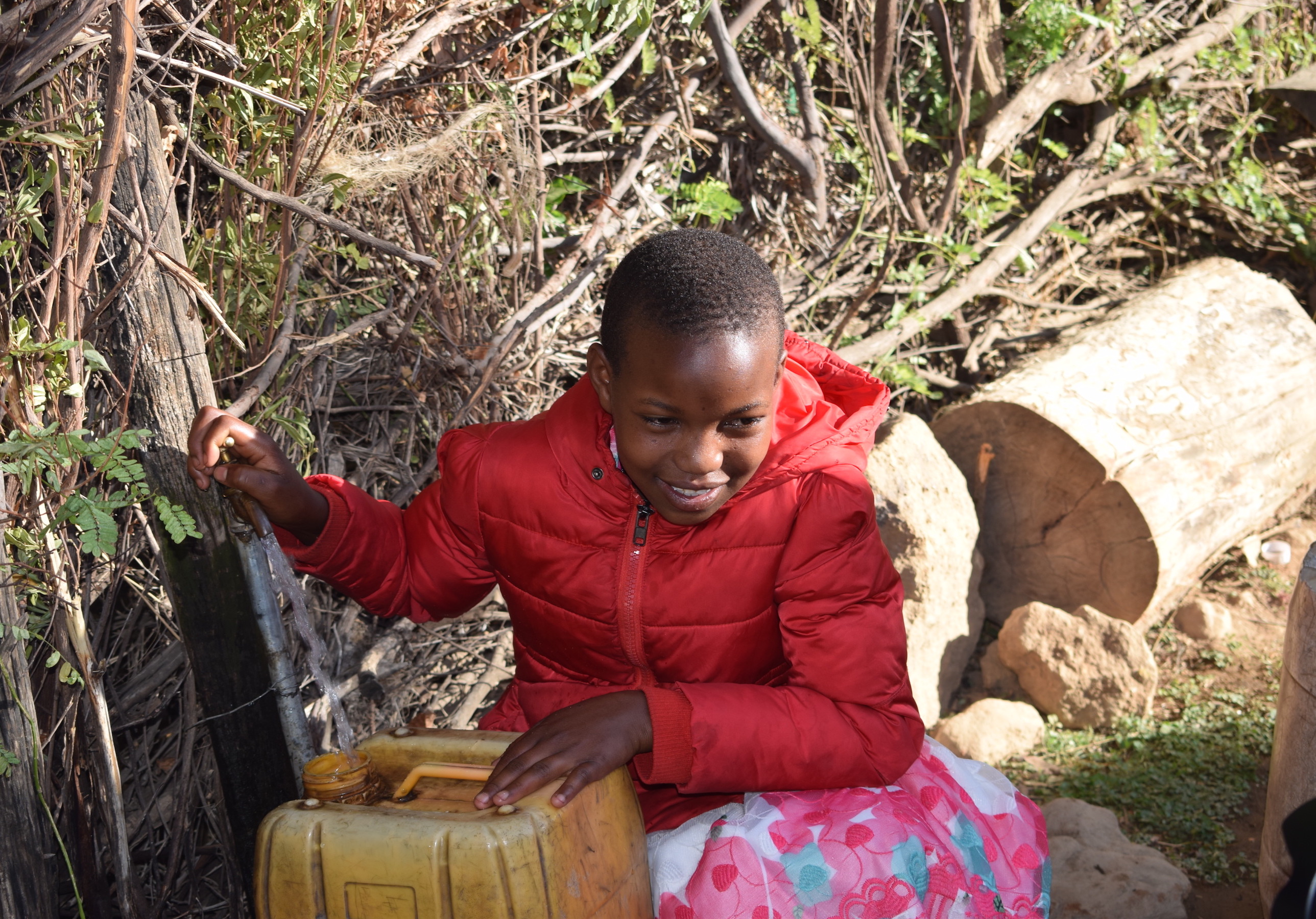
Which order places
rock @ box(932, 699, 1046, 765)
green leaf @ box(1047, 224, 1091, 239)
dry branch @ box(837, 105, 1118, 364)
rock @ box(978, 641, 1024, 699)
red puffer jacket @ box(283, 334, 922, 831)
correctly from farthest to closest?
1. green leaf @ box(1047, 224, 1091, 239)
2. dry branch @ box(837, 105, 1118, 364)
3. rock @ box(978, 641, 1024, 699)
4. rock @ box(932, 699, 1046, 765)
5. red puffer jacket @ box(283, 334, 922, 831)

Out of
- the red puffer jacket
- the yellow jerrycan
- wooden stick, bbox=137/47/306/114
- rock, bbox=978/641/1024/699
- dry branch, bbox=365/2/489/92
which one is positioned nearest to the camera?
the yellow jerrycan

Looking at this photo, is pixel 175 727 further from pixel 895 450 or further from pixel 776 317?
pixel 895 450

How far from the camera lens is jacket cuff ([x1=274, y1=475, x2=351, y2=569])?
1.97 metres

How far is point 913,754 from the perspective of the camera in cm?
183

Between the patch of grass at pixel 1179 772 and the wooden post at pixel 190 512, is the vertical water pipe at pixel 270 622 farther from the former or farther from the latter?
the patch of grass at pixel 1179 772

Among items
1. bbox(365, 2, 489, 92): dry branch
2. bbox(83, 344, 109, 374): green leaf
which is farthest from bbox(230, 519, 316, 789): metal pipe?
bbox(365, 2, 489, 92): dry branch

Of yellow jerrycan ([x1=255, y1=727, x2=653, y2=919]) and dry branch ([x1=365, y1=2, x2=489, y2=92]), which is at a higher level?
dry branch ([x1=365, y1=2, x2=489, y2=92])

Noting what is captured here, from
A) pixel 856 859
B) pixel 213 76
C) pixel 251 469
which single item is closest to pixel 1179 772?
pixel 856 859

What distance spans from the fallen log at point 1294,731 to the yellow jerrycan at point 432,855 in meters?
1.64

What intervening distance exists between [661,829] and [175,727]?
1.21m

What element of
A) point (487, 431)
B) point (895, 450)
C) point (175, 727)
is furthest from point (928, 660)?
point (175, 727)

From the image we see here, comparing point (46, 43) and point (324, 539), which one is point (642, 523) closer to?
point (324, 539)

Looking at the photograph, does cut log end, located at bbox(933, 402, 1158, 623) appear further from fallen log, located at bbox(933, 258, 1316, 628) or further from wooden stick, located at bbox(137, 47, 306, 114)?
wooden stick, located at bbox(137, 47, 306, 114)

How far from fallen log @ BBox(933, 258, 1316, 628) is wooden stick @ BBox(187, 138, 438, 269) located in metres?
2.53
